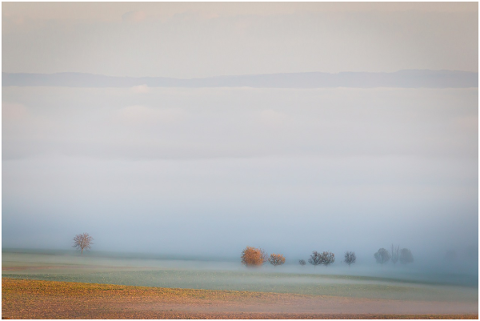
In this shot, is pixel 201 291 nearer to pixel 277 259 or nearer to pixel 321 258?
pixel 277 259

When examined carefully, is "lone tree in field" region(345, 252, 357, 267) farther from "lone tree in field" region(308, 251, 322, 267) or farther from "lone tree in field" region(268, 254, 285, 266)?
"lone tree in field" region(268, 254, 285, 266)

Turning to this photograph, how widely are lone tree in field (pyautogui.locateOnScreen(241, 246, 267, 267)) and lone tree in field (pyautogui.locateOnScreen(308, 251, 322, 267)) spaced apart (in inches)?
38.2

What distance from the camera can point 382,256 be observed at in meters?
10.7

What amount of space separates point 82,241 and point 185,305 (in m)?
2.55

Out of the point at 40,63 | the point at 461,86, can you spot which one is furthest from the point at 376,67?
the point at 40,63

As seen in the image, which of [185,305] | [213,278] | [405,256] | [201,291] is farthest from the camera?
[213,278]

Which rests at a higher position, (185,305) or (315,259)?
(315,259)

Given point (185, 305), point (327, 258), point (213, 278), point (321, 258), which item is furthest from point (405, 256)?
point (185, 305)

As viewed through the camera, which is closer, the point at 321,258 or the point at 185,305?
the point at 185,305

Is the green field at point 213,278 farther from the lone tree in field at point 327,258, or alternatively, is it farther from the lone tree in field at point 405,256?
the lone tree in field at point 405,256

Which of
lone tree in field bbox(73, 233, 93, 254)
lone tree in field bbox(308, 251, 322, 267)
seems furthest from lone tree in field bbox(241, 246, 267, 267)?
lone tree in field bbox(73, 233, 93, 254)

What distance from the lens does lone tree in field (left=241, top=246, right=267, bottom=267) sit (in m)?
10.9

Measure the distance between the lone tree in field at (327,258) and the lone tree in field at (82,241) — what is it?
15.9ft

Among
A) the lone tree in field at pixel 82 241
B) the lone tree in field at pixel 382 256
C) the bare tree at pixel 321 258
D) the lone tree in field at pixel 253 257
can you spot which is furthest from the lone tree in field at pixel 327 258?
the lone tree in field at pixel 82 241
